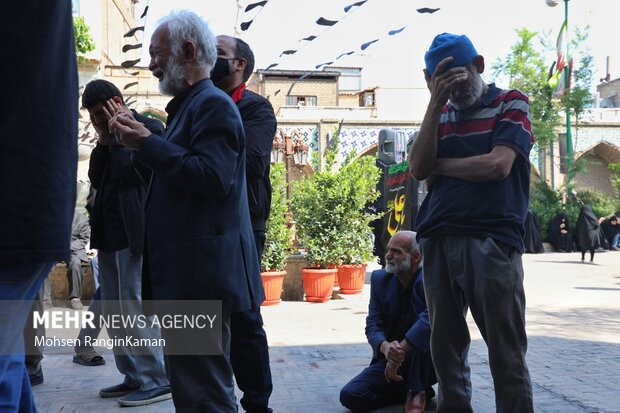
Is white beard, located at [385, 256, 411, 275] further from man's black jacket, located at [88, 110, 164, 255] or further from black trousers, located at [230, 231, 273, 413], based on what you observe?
man's black jacket, located at [88, 110, 164, 255]

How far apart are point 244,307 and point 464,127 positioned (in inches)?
52.6

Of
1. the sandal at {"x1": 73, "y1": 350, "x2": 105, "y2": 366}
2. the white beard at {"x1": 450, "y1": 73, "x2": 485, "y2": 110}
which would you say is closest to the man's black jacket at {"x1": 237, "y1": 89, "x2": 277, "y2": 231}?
the white beard at {"x1": 450, "y1": 73, "x2": 485, "y2": 110}

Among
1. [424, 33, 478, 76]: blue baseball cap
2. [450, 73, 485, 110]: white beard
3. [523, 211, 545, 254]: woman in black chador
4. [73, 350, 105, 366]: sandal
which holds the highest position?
[424, 33, 478, 76]: blue baseball cap

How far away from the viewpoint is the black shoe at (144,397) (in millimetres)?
3953

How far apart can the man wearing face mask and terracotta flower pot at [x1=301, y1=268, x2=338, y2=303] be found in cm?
570

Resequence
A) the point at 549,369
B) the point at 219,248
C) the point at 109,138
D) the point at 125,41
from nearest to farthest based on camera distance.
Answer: the point at 219,248, the point at 109,138, the point at 549,369, the point at 125,41

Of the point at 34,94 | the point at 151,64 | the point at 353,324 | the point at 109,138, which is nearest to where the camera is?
the point at 34,94

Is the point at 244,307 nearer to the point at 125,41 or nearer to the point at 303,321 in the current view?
the point at 303,321

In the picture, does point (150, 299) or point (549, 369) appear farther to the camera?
point (549, 369)

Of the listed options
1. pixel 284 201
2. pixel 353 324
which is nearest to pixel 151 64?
pixel 353 324

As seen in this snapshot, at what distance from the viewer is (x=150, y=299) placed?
8.45 feet

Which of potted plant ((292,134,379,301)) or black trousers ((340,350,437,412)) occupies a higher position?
potted plant ((292,134,379,301))

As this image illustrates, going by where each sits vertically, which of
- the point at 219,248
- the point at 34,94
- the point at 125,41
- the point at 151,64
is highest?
the point at 125,41

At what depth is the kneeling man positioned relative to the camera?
3.82 metres
